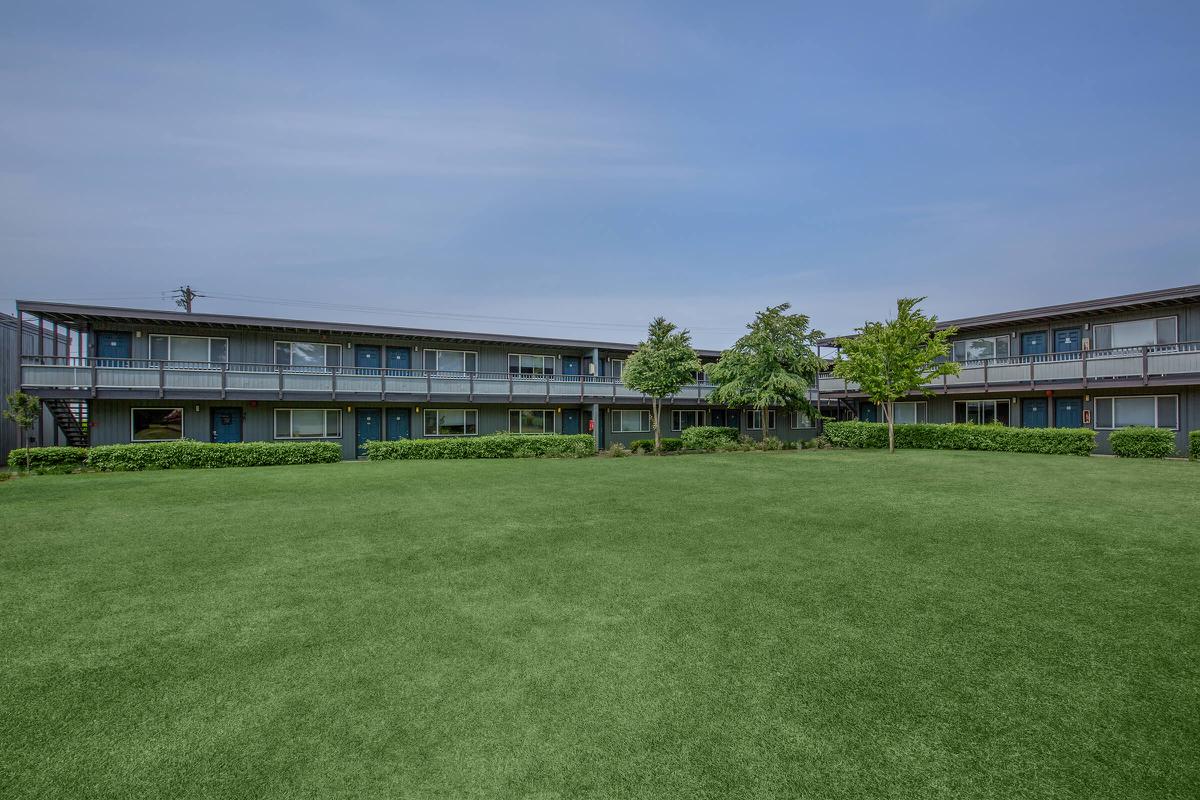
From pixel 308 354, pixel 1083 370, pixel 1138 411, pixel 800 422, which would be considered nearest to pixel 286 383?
pixel 308 354

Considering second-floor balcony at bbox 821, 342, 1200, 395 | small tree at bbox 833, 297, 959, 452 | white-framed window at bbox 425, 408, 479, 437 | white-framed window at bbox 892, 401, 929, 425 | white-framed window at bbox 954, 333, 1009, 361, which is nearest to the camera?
second-floor balcony at bbox 821, 342, 1200, 395

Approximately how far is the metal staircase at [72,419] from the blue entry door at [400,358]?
41.0ft

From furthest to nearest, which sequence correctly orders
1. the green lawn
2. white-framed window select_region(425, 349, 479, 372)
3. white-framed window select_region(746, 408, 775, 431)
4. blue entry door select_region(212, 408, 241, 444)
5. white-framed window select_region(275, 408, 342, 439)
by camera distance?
white-framed window select_region(746, 408, 775, 431) → white-framed window select_region(425, 349, 479, 372) → white-framed window select_region(275, 408, 342, 439) → blue entry door select_region(212, 408, 241, 444) → the green lawn

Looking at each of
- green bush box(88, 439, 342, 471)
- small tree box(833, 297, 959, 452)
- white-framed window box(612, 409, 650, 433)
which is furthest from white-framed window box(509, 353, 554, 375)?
small tree box(833, 297, 959, 452)

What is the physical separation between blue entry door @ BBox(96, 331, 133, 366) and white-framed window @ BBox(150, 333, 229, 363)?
82 centimetres

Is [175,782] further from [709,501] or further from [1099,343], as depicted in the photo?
[1099,343]

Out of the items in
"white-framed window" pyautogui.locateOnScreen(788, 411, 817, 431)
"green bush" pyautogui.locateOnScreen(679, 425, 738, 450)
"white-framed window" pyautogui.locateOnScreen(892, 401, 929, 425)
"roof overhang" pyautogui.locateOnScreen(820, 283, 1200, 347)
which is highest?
"roof overhang" pyautogui.locateOnScreen(820, 283, 1200, 347)

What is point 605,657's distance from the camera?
4.68 metres

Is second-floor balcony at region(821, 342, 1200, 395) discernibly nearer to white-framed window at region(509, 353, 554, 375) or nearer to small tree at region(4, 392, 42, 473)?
white-framed window at region(509, 353, 554, 375)

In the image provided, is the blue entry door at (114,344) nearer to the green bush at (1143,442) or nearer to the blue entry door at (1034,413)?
the green bush at (1143,442)

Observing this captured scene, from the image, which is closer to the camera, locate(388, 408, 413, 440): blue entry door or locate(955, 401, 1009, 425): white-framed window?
locate(388, 408, 413, 440): blue entry door

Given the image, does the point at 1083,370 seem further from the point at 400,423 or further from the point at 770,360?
the point at 400,423

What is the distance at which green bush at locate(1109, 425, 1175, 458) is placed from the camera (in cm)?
2109

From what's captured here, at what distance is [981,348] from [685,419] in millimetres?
17246
